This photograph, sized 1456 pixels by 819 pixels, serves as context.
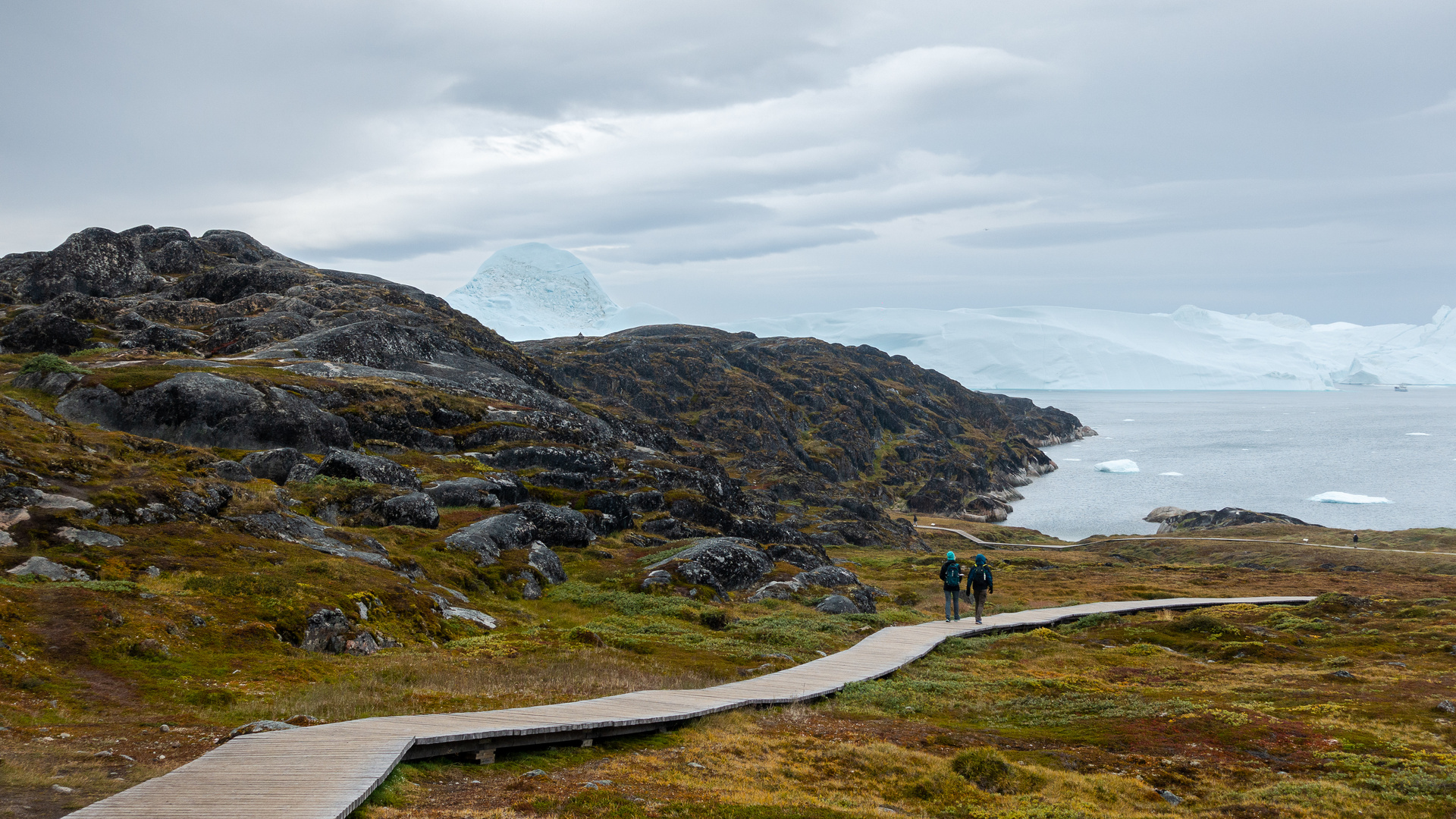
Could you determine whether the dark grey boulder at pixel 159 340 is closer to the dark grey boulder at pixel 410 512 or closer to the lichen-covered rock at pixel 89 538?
the dark grey boulder at pixel 410 512

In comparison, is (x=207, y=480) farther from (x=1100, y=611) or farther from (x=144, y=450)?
(x=1100, y=611)

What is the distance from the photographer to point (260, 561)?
1104 inches

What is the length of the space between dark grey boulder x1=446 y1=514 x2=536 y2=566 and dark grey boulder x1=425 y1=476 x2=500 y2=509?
17.0 ft

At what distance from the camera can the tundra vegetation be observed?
16.4 meters

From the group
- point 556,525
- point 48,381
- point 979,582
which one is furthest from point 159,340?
point 979,582

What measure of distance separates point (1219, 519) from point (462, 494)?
12472cm

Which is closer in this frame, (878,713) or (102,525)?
(878,713)

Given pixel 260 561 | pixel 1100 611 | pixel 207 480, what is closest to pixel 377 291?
pixel 207 480

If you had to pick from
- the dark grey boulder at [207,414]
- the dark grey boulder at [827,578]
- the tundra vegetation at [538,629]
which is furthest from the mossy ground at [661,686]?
the dark grey boulder at [207,414]

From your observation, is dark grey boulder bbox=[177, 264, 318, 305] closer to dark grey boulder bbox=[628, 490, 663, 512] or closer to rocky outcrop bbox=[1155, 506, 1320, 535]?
dark grey boulder bbox=[628, 490, 663, 512]

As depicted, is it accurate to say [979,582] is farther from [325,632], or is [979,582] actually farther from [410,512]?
[410,512]

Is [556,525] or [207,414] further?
[207,414]

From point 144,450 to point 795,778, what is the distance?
35.7 m

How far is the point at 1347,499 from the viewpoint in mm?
153750
